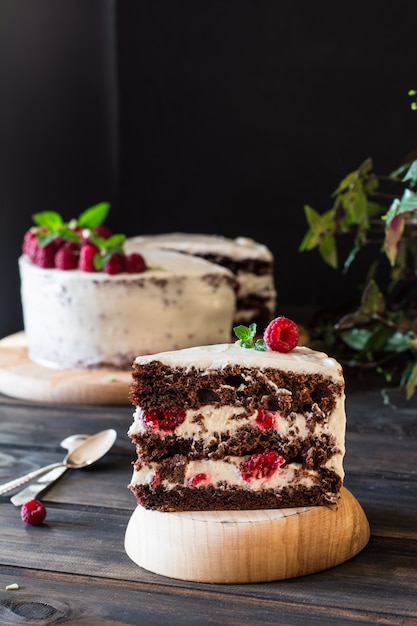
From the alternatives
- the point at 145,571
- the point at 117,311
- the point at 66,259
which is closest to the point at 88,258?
the point at 66,259

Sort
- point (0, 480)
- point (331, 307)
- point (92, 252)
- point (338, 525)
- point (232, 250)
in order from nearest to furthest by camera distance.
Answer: point (338, 525), point (0, 480), point (92, 252), point (232, 250), point (331, 307)

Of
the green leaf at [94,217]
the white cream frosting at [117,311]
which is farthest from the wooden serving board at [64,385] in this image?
the green leaf at [94,217]

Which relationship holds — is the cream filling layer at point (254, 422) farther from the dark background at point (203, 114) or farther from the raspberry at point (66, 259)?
the dark background at point (203, 114)

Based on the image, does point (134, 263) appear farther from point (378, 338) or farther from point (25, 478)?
point (25, 478)

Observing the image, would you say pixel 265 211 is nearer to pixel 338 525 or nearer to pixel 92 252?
pixel 92 252

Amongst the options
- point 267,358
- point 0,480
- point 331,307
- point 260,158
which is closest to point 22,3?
point 260,158

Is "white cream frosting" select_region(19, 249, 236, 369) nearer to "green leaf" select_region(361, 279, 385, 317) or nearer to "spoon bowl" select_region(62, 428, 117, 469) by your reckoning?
"green leaf" select_region(361, 279, 385, 317)
